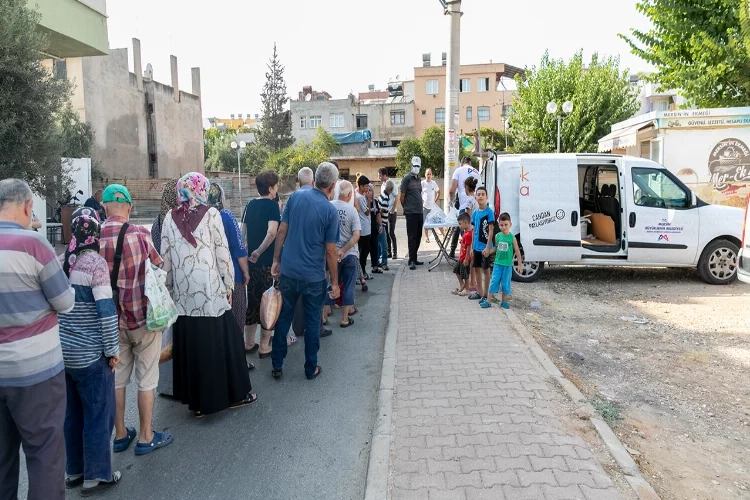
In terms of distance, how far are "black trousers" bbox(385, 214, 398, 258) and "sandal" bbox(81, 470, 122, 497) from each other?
29.3 feet

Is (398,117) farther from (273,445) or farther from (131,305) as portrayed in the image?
(131,305)

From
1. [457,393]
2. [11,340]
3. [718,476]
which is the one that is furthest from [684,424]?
[11,340]

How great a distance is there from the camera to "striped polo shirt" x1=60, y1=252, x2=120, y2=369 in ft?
11.2

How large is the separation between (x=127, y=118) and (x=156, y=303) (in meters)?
40.1

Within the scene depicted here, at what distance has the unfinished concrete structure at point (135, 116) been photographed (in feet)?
116

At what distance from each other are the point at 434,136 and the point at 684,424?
4491cm

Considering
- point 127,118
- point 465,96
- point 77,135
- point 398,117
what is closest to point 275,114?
point 398,117

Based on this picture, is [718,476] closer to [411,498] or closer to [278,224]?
[411,498]

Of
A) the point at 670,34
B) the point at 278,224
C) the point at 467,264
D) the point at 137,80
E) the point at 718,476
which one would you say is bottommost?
the point at 718,476

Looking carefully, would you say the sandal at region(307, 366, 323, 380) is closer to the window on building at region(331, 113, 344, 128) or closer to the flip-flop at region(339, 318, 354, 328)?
the flip-flop at region(339, 318, 354, 328)

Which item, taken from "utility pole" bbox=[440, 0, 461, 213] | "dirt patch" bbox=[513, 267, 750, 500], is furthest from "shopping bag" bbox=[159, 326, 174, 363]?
"utility pole" bbox=[440, 0, 461, 213]

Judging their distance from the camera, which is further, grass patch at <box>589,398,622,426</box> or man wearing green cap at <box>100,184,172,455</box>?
grass patch at <box>589,398,622,426</box>

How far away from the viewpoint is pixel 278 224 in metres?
6.09

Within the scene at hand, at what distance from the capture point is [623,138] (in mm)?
14609
